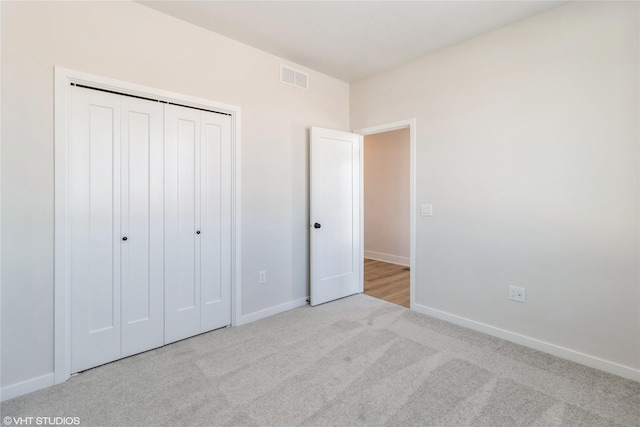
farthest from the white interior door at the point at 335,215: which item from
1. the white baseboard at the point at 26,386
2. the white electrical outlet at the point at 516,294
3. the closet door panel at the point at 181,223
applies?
the white baseboard at the point at 26,386

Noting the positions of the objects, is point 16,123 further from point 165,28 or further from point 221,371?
point 221,371

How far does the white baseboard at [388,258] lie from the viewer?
5594 mm

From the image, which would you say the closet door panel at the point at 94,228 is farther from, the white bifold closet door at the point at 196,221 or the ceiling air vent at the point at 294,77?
the ceiling air vent at the point at 294,77

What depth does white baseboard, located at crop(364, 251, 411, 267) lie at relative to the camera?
559 cm

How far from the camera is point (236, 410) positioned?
177cm

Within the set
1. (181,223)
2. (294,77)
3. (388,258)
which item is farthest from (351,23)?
(388,258)

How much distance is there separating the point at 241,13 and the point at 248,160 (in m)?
1.23

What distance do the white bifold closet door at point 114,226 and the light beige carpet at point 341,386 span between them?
21cm

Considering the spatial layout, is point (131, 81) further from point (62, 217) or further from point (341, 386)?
point (341, 386)

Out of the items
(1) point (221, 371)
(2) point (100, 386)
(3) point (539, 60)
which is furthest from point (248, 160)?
(3) point (539, 60)

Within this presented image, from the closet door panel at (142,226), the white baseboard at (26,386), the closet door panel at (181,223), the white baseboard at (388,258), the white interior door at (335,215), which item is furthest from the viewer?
the white baseboard at (388,258)

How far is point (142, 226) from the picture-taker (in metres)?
2.42

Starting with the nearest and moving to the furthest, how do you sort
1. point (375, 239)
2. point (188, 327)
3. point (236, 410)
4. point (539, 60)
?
point (236, 410)
point (539, 60)
point (188, 327)
point (375, 239)

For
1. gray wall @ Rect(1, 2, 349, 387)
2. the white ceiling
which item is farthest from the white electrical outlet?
the white ceiling
